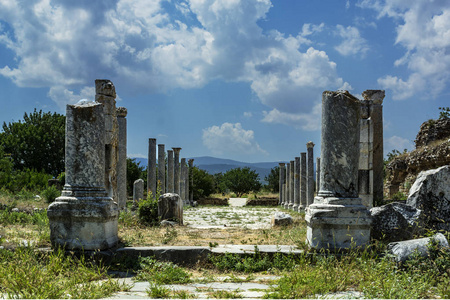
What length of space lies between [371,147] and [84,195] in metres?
9.44

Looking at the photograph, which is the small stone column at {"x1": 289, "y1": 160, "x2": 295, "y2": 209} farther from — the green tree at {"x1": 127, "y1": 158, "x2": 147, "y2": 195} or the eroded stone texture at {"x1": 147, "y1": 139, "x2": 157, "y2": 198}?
the green tree at {"x1": 127, "y1": 158, "x2": 147, "y2": 195}

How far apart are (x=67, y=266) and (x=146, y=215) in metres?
5.26

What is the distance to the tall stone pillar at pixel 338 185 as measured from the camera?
6.15m

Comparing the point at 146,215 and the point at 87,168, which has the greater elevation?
the point at 87,168

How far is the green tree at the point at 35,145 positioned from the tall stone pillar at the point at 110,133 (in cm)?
2643

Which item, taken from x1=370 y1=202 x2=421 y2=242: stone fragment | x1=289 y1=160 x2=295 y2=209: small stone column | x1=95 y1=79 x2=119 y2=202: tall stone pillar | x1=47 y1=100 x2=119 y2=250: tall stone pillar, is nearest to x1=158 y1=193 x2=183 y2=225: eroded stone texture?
x1=95 y1=79 x2=119 y2=202: tall stone pillar

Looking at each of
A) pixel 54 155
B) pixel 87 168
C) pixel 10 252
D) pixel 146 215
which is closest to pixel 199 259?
pixel 87 168

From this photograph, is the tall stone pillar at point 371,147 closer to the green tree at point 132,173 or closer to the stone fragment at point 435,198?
the stone fragment at point 435,198

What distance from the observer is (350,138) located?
257 inches

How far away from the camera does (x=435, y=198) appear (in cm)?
674

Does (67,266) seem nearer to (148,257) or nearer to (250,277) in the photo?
(148,257)

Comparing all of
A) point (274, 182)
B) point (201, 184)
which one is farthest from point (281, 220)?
point (274, 182)

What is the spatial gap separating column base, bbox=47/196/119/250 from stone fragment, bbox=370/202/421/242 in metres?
4.42

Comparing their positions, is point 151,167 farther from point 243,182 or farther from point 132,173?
point 243,182
